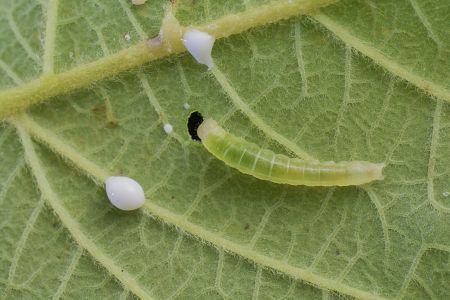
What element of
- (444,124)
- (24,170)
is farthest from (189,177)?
(444,124)

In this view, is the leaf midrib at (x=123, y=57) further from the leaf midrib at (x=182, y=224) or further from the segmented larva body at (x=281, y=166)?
the segmented larva body at (x=281, y=166)

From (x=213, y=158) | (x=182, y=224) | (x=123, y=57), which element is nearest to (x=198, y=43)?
(x=123, y=57)

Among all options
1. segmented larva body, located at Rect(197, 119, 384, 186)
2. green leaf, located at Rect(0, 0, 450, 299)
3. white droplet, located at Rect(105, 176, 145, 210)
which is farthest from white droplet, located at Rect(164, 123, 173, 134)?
white droplet, located at Rect(105, 176, 145, 210)

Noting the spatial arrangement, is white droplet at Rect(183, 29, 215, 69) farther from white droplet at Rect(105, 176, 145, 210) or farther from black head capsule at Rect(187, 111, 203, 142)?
white droplet at Rect(105, 176, 145, 210)

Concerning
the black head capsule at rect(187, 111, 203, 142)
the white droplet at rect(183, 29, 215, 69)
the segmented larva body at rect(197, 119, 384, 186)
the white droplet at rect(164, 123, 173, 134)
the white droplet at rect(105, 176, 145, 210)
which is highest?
the white droplet at rect(183, 29, 215, 69)

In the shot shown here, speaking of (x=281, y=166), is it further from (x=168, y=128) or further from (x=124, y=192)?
(x=124, y=192)

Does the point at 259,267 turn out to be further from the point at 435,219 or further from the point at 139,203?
the point at 435,219

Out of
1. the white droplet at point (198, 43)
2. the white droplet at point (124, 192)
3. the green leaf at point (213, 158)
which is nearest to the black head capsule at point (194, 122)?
the green leaf at point (213, 158)
